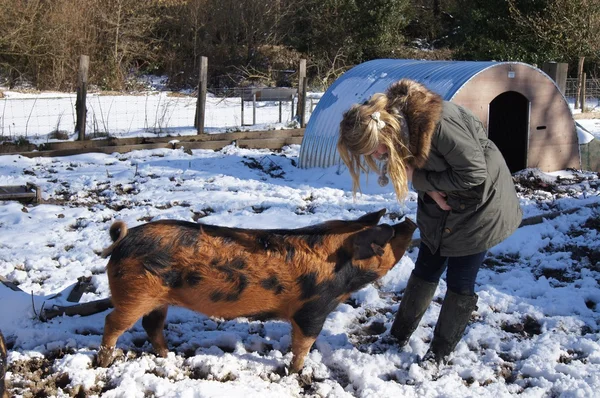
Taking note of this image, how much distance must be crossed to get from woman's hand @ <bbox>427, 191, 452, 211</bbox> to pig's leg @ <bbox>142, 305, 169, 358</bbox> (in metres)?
1.56

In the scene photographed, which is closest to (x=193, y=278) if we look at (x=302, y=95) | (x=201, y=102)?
(x=201, y=102)

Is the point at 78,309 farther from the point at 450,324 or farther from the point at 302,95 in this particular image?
the point at 302,95

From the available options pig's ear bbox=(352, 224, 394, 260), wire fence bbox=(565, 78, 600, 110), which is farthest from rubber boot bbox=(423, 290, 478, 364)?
wire fence bbox=(565, 78, 600, 110)

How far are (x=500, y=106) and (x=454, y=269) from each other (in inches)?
240

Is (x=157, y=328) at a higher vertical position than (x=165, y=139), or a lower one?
lower

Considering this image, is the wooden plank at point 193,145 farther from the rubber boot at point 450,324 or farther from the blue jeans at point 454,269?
the rubber boot at point 450,324

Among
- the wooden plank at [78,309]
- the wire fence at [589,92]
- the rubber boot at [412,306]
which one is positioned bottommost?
the wooden plank at [78,309]

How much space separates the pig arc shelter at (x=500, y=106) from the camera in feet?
25.1

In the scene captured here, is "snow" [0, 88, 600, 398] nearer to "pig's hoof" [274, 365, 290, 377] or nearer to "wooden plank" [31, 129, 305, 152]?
"pig's hoof" [274, 365, 290, 377]

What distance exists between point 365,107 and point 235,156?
6113mm

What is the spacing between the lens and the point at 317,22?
21531mm

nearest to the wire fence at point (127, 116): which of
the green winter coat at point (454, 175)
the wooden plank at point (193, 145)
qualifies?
the wooden plank at point (193, 145)

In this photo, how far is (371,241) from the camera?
11.1 ft

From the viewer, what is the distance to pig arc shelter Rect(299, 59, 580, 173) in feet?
25.1
